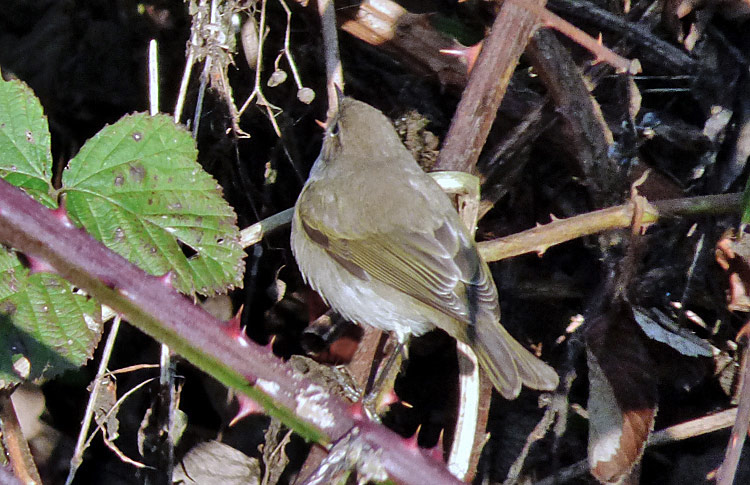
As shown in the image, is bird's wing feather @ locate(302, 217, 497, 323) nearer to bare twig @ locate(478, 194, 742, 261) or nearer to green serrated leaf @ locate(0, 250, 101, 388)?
bare twig @ locate(478, 194, 742, 261)

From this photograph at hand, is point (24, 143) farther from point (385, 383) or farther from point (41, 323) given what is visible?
point (385, 383)

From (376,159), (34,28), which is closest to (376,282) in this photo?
(376,159)

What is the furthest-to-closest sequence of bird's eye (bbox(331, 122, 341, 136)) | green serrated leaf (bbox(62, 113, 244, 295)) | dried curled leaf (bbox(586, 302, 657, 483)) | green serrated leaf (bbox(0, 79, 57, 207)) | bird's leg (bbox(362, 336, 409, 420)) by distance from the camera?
bird's eye (bbox(331, 122, 341, 136)) → bird's leg (bbox(362, 336, 409, 420)) → dried curled leaf (bbox(586, 302, 657, 483)) → green serrated leaf (bbox(62, 113, 244, 295)) → green serrated leaf (bbox(0, 79, 57, 207))

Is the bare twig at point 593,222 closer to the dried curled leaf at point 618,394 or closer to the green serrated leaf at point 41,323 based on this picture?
the dried curled leaf at point 618,394

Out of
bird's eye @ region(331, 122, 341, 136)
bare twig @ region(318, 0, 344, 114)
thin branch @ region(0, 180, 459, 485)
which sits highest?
thin branch @ region(0, 180, 459, 485)

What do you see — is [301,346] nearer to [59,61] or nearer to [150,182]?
[150,182]

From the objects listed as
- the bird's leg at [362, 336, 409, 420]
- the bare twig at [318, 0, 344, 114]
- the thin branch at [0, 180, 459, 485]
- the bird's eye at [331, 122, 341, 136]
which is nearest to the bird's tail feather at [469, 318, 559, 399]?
the bird's leg at [362, 336, 409, 420]

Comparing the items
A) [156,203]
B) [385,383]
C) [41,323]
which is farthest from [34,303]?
[385,383]
